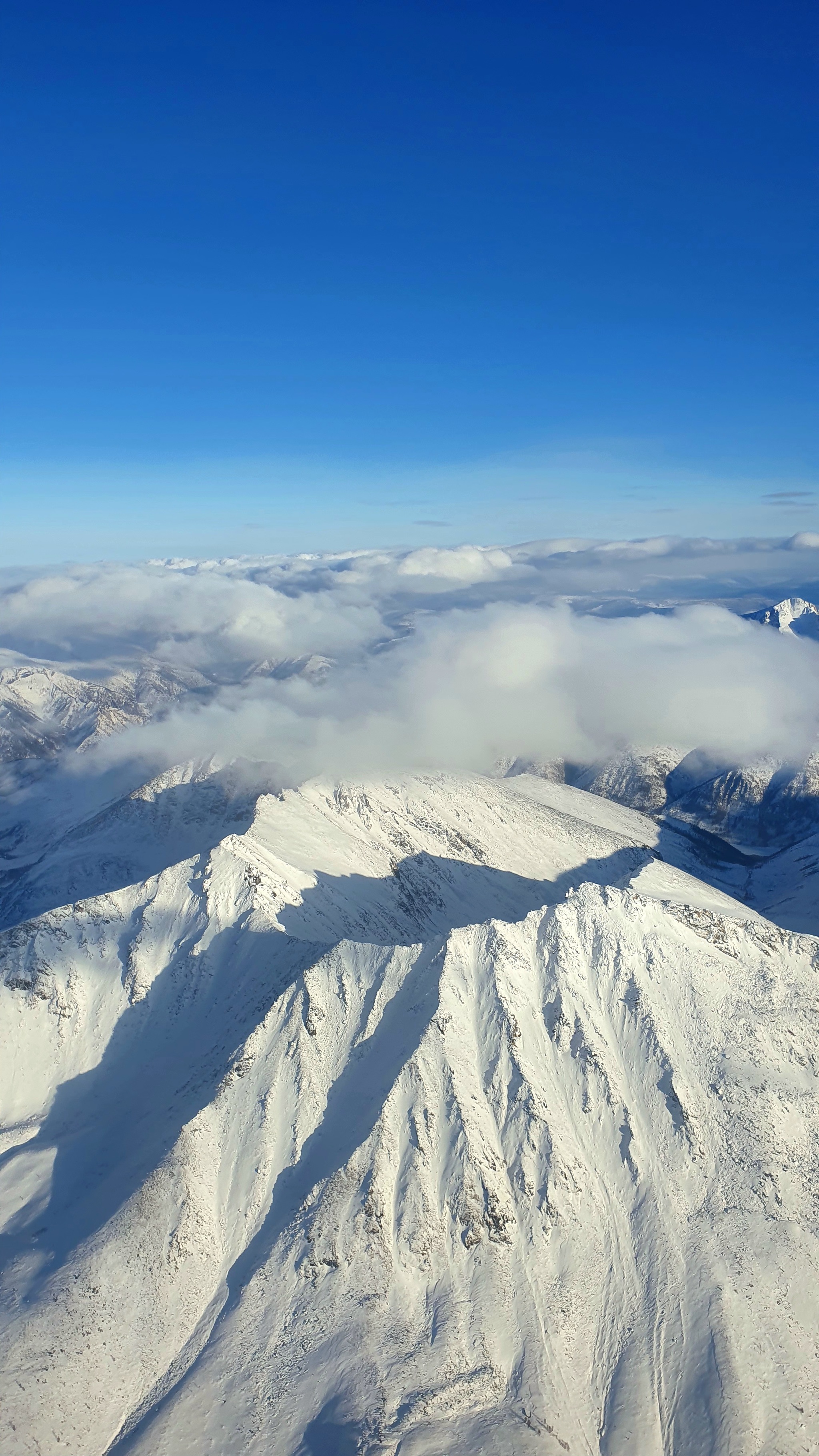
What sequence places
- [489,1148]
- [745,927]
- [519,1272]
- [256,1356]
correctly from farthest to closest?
[745,927]
[489,1148]
[519,1272]
[256,1356]

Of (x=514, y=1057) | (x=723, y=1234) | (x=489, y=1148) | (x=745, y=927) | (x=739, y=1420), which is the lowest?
(x=739, y=1420)

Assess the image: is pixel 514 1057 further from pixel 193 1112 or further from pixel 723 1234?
pixel 193 1112

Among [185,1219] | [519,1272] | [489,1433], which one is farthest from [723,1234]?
[185,1219]

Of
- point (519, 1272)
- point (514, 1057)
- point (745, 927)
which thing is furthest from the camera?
point (745, 927)

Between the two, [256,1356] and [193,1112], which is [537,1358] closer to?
[256,1356]

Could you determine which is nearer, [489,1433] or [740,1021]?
[489,1433]

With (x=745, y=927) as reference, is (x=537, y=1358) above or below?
below
